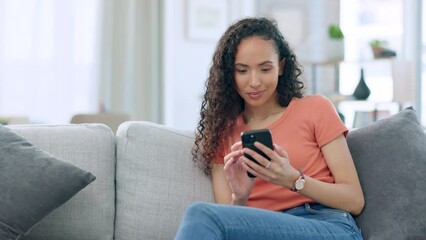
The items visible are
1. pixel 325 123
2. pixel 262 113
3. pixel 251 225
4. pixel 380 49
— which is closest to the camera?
pixel 251 225

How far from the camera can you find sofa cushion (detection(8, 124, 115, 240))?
1925mm

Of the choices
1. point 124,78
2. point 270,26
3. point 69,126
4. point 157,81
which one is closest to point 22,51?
point 124,78

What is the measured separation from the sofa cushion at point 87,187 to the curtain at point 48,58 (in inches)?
102

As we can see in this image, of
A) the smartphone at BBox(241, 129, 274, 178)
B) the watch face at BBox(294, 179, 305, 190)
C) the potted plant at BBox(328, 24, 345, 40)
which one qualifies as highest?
the potted plant at BBox(328, 24, 345, 40)

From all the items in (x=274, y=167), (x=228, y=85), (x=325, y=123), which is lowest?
(x=274, y=167)

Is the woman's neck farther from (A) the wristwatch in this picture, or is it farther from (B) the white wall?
(B) the white wall

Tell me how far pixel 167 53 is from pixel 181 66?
0.18 meters

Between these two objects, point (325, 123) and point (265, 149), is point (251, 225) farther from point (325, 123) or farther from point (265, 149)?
point (325, 123)

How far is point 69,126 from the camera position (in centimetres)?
208

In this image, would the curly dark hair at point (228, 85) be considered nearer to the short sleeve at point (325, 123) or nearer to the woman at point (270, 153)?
the woman at point (270, 153)

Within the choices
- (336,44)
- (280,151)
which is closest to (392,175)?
(280,151)

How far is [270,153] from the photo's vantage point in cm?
164

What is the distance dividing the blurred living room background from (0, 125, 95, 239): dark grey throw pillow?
2.31 metres

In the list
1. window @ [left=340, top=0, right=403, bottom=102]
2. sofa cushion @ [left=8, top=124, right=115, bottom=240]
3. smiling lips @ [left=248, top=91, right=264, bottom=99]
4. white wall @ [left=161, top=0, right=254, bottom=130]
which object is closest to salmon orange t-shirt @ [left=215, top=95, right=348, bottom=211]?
smiling lips @ [left=248, top=91, right=264, bottom=99]
